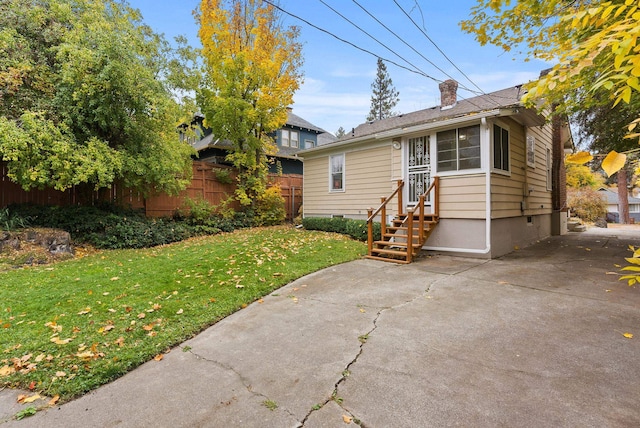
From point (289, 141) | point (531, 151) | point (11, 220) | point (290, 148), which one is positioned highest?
point (289, 141)

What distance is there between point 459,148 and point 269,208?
25.5 feet

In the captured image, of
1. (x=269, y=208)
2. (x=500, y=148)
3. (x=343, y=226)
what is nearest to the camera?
(x=500, y=148)

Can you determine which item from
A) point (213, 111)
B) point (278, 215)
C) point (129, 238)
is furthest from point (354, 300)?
point (213, 111)

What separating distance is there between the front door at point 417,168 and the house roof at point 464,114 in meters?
0.53

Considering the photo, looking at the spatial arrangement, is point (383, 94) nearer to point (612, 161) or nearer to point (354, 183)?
point (354, 183)

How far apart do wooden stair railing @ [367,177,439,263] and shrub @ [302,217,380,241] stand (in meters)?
0.91

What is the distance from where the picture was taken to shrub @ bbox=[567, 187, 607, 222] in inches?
685

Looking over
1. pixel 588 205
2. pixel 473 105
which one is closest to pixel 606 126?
pixel 473 105

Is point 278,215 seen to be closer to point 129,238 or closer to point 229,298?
point 129,238

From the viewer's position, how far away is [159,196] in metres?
10.8

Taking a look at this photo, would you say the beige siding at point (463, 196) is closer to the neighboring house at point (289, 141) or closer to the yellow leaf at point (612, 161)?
the yellow leaf at point (612, 161)

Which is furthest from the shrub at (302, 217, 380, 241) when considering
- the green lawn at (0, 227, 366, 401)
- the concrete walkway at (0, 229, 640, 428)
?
the concrete walkway at (0, 229, 640, 428)

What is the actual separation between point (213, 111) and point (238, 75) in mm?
1652

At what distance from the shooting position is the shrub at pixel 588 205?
685 inches
